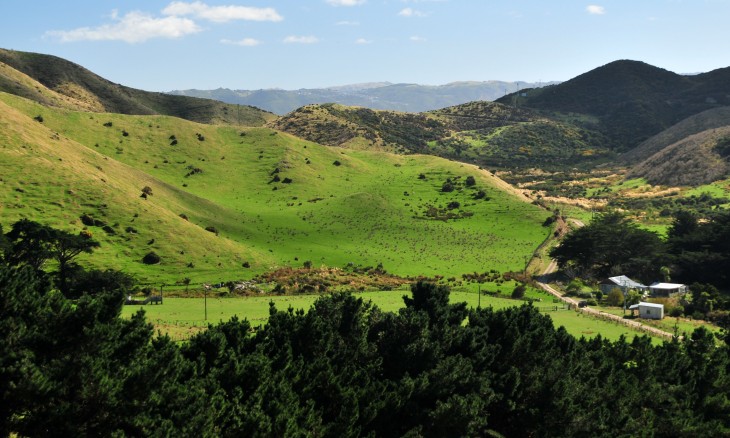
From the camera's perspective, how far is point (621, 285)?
10000cm

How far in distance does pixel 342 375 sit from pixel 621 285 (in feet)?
249

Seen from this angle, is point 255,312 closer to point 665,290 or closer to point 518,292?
point 518,292

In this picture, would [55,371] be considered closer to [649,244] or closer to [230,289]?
[230,289]

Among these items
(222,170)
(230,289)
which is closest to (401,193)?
(222,170)

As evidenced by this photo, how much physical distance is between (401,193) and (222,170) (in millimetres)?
48563

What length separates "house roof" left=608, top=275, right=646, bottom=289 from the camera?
329ft

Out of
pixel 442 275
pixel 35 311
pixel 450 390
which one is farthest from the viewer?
pixel 442 275

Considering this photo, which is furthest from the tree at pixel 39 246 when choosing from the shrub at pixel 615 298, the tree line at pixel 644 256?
the tree line at pixel 644 256

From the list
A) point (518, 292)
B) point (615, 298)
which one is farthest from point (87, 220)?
point (615, 298)

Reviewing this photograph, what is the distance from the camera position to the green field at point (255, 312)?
59.4 m

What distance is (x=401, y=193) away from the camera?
525 feet

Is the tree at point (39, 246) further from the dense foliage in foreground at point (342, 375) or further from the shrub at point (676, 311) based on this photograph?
the shrub at point (676, 311)

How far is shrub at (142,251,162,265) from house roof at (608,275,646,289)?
244ft

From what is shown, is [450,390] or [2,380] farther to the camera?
[450,390]
